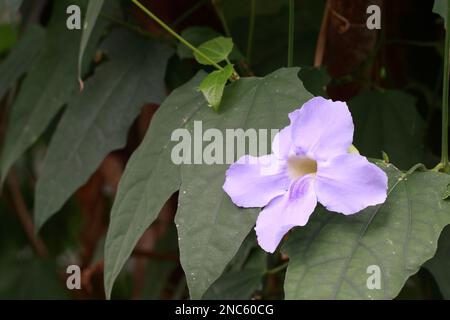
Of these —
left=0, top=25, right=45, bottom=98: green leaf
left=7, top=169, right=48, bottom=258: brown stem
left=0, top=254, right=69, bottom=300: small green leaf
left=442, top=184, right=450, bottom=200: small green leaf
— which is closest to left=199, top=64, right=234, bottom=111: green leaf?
left=442, top=184, right=450, bottom=200: small green leaf

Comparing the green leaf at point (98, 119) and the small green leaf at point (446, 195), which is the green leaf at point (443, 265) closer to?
the small green leaf at point (446, 195)

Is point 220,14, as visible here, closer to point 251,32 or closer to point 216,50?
point 251,32

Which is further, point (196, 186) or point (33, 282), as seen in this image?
point (33, 282)

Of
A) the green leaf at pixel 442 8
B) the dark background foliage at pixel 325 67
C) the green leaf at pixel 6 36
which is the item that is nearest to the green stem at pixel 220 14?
the dark background foliage at pixel 325 67

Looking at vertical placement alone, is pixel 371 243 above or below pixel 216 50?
below

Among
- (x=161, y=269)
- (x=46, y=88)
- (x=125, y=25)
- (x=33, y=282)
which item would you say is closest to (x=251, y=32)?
(x=125, y=25)

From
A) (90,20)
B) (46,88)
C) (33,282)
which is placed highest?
(90,20)
